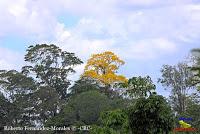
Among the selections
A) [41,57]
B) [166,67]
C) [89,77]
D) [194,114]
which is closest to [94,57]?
[89,77]

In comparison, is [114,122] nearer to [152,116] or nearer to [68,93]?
[152,116]

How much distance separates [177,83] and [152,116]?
126ft

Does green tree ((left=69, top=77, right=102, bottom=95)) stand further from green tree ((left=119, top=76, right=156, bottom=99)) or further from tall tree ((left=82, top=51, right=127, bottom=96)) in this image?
green tree ((left=119, top=76, right=156, bottom=99))

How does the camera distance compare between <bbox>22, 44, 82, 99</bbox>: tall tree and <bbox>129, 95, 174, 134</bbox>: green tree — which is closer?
<bbox>129, 95, 174, 134</bbox>: green tree

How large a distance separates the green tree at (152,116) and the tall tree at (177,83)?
3712cm

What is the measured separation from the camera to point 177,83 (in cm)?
5678

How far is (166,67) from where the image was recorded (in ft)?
188

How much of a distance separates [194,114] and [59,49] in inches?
981

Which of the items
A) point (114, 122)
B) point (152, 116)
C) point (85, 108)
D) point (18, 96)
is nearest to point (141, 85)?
point (152, 116)

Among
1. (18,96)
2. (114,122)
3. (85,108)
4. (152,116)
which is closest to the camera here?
(152,116)

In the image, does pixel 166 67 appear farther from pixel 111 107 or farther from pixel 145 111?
pixel 145 111

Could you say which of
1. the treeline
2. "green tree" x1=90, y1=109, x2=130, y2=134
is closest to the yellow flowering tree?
the treeline

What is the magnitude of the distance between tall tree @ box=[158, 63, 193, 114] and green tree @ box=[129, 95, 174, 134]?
3712cm

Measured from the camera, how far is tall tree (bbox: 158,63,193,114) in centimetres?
5617
